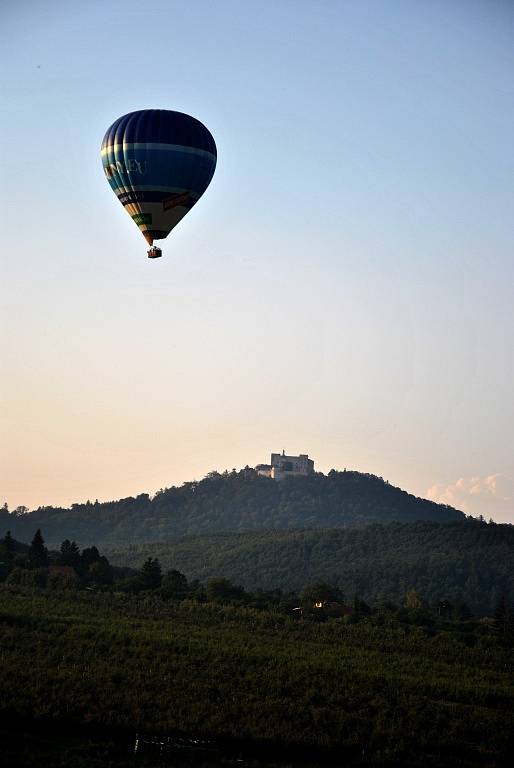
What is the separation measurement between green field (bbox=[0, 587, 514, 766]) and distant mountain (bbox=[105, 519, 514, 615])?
8180 centimetres

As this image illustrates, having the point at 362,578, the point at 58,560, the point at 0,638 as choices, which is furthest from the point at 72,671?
the point at 362,578

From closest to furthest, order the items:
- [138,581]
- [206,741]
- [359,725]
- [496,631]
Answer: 1. [206,741]
2. [359,725]
3. [496,631]
4. [138,581]

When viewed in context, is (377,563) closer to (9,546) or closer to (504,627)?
(9,546)

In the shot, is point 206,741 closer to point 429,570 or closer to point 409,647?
point 409,647

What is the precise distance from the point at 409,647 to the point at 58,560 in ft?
125

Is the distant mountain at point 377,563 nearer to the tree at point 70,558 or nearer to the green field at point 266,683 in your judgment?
Answer: the tree at point 70,558

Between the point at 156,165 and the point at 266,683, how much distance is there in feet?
74.1

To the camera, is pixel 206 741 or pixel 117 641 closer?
pixel 206 741

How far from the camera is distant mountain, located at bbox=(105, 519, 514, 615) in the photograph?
158 m

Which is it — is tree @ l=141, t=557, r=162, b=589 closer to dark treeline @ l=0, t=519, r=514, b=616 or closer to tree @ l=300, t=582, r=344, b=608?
tree @ l=300, t=582, r=344, b=608

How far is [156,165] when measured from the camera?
52875mm

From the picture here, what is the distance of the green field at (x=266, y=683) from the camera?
129ft

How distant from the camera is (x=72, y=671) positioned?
46.0 m

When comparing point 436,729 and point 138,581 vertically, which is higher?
point 138,581
